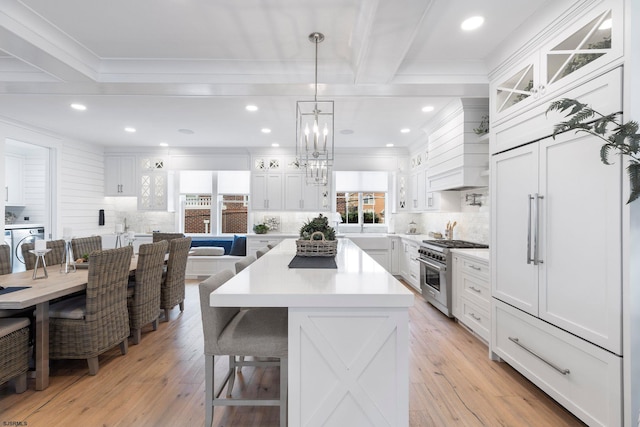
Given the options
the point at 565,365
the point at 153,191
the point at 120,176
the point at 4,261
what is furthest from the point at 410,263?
the point at 120,176

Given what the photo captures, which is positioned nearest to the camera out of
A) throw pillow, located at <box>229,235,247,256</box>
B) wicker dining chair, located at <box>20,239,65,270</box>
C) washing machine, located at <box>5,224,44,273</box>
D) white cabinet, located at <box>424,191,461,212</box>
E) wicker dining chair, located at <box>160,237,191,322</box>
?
wicker dining chair, located at <box>20,239,65,270</box>

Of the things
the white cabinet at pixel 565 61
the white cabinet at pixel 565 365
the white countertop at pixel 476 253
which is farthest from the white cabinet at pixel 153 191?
the white cabinet at pixel 565 365

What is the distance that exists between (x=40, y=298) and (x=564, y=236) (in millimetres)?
3487

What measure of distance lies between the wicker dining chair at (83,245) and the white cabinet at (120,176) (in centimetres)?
267

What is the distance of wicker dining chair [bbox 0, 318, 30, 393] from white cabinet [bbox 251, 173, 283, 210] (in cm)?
447

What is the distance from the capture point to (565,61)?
2.03 meters

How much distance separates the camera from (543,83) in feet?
7.21

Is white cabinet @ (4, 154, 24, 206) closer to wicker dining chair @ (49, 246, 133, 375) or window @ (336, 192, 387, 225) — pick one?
wicker dining chair @ (49, 246, 133, 375)

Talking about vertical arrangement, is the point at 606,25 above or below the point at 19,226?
above

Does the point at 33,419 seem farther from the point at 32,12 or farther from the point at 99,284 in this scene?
the point at 32,12

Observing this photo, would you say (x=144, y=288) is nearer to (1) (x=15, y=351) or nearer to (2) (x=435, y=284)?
(1) (x=15, y=351)

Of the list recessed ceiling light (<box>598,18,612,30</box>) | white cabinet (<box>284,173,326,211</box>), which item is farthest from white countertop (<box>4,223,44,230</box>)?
recessed ceiling light (<box>598,18,612,30</box>)

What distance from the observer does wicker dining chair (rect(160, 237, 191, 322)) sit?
3.73 meters

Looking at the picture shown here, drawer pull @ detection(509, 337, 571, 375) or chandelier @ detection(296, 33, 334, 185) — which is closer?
drawer pull @ detection(509, 337, 571, 375)
